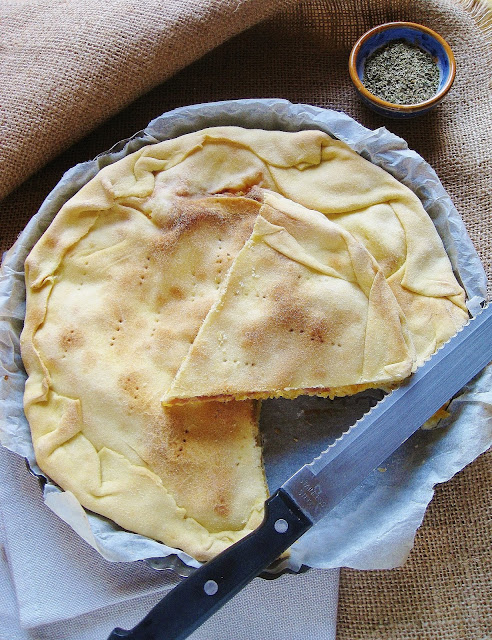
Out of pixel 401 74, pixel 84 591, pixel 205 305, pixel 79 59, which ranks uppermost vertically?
pixel 401 74

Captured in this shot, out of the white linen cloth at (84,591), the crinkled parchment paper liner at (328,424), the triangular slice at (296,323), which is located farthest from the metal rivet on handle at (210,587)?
the triangular slice at (296,323)

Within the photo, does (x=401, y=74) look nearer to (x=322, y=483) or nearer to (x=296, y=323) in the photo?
(x=296, y=323)

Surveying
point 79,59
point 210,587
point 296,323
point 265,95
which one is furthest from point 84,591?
point 265,95

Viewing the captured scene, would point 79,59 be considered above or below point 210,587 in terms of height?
above

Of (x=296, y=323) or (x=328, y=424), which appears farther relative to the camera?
(x=328, y=424)

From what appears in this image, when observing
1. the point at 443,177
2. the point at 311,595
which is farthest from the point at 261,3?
the point at 311,595

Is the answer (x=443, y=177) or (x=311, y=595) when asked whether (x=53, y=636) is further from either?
(x=443, y=177)

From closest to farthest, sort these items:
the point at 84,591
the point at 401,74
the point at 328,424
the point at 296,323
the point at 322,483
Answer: the point at 322,483 < the point at 296,323 < the point at 84,591 < the point at 328,424 < the point at 401,74

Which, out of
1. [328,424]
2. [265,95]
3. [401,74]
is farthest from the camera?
[265,95]
